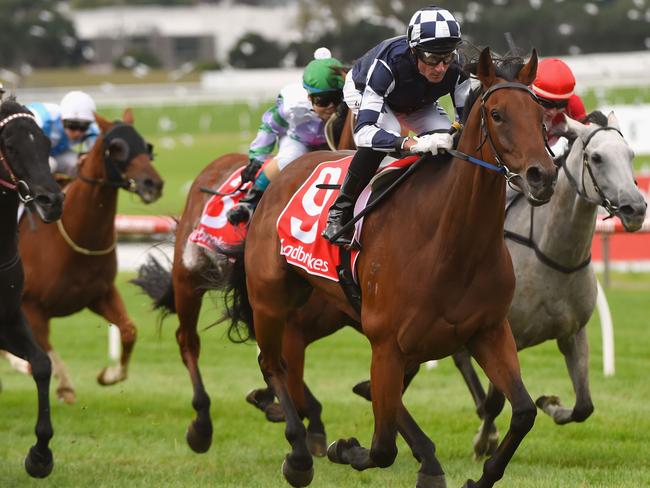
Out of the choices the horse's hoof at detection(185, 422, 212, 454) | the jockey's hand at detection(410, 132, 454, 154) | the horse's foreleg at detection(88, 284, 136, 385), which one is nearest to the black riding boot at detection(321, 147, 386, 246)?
the jockey's hand at detection(410, 132, 454, 154)

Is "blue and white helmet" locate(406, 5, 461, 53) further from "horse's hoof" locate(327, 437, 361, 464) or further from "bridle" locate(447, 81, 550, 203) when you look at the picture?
"horse's hoof" locate(327, 437, 361, 464)

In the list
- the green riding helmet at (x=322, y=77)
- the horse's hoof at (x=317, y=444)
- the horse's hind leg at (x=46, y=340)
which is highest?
the green riding helmet at (x=322, y=77)

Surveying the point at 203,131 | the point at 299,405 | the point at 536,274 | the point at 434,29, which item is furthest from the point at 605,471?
the point at 203,131

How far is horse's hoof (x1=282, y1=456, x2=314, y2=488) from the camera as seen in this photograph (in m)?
6.16

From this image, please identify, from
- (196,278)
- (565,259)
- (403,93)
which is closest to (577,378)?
(565,259)

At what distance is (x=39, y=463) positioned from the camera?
21.2ft

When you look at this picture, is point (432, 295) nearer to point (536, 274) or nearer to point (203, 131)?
point (536, 274)

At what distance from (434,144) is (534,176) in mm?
603

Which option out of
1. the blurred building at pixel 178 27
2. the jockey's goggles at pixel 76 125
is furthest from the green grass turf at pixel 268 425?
the blurred building at pixel 178 27

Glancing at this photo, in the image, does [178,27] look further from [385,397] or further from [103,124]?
[385,397]

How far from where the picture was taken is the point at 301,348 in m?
7.07

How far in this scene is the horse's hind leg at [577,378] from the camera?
21.7ft

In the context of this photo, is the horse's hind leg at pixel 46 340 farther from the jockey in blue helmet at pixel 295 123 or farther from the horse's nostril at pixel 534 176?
the horse's nostril at pixel 534 176

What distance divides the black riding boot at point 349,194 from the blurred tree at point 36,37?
56.5 meters
